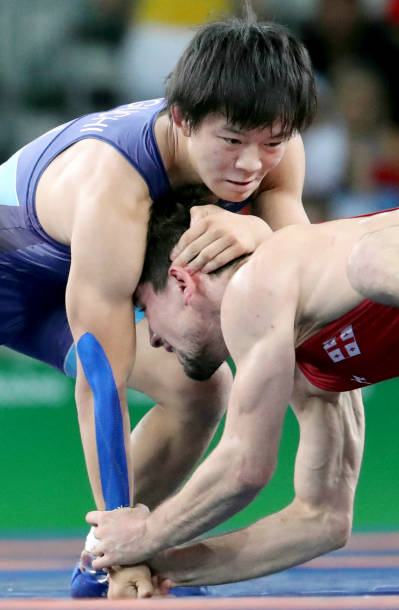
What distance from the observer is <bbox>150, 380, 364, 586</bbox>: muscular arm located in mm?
2652

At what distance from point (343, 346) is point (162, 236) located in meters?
0.52

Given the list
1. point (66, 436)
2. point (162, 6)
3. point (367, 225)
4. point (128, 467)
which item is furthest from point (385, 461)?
point (162, 6)

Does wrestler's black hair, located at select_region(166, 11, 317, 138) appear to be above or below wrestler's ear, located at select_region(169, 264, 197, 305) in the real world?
above

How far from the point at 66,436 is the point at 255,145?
91.5 inches

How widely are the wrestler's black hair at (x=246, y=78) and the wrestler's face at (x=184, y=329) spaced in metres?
0.39

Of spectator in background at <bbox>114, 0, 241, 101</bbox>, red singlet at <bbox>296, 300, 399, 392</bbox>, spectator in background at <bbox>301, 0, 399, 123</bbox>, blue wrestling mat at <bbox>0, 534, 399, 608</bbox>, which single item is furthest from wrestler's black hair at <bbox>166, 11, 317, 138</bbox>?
spectator in background at <bbox>301, 0, 399, 123</bbox>

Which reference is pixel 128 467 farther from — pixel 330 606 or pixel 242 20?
pixel 242 20

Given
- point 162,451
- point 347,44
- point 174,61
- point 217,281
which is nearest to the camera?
point 217,281

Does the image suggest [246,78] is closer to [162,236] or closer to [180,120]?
[180,120]

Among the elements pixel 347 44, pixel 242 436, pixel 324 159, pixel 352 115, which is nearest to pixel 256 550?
pixel 242 436

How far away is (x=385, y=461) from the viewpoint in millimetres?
4445

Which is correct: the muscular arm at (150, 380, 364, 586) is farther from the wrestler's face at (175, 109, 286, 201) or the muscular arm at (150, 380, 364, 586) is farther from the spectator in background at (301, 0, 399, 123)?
the spectator in background at (301, 0, 399, 123)

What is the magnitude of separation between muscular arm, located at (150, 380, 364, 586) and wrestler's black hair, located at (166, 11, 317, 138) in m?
0.66

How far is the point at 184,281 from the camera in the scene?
2.54m
